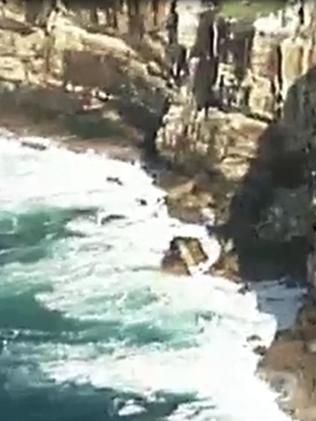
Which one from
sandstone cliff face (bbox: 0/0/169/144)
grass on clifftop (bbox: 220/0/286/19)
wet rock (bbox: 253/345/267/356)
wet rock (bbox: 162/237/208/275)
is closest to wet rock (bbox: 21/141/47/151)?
sandstone cliff face (bbox: 0/0/169/144)

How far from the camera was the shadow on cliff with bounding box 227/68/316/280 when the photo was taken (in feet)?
236

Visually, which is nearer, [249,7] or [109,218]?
[109,218]

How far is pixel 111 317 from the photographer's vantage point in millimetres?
68500

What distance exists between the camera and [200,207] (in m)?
76.9

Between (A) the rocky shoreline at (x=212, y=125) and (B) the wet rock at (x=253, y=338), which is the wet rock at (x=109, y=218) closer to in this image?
(A) the rocky shoreline at (x=212, y=125)

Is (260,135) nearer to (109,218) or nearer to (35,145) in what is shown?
(109,218)

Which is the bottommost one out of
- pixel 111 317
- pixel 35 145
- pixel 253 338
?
pixel 253 338

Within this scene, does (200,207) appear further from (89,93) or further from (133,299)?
(89,93)

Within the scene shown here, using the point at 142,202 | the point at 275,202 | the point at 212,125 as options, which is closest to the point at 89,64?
the point at 142,202

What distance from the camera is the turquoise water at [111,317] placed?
201 ft

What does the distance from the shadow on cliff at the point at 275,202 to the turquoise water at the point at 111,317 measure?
5.31ft

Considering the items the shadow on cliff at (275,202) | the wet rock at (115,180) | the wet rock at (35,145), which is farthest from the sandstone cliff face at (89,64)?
the shadow on cliff at (275,202)

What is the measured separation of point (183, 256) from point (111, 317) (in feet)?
19.6

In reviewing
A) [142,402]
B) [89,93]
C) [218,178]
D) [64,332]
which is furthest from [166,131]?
[142,402]
